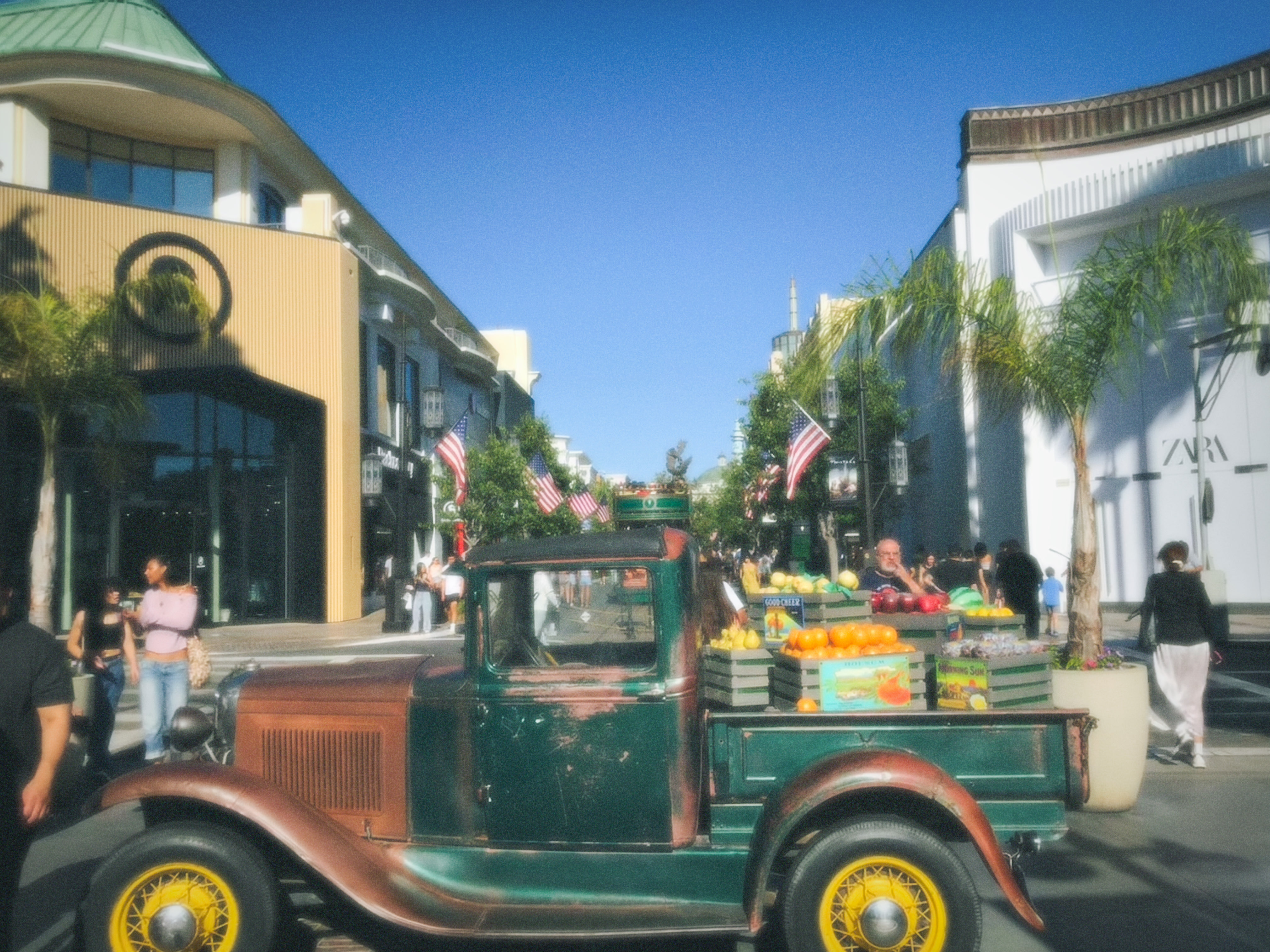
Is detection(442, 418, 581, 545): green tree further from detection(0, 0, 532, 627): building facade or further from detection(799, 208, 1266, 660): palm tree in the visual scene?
detection(799, 208, 1266, 660): palm tree

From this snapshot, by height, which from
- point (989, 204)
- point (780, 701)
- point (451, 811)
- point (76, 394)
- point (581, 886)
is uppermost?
point (989, 204)

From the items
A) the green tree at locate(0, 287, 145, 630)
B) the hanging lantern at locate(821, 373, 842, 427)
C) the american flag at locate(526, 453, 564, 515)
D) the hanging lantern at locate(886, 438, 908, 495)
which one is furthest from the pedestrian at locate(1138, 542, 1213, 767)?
the american flag at locate(526, 453, 564, 515)

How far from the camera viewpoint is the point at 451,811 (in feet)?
14.3

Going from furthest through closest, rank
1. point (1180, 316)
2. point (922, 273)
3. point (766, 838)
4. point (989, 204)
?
1. point (989, 204)
2. point (1180, 316)
3. point (922, 273)
4. point (766, 838)

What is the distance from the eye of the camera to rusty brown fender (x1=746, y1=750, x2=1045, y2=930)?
13.2ft

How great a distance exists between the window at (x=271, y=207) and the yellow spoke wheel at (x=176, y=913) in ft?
81.0

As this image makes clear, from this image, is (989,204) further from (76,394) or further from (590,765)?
(590,765)

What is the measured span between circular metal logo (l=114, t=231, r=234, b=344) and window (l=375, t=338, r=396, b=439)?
7605 millimetres

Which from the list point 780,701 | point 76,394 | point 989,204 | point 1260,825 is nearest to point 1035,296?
point 1260,825

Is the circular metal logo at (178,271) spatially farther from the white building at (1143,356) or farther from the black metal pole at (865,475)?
the white building at (1143,356)

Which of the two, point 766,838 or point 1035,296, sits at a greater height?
point 1035,296

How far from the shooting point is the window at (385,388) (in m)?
32.0

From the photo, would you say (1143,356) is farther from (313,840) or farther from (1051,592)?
(313,840)

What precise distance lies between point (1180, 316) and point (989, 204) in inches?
268
